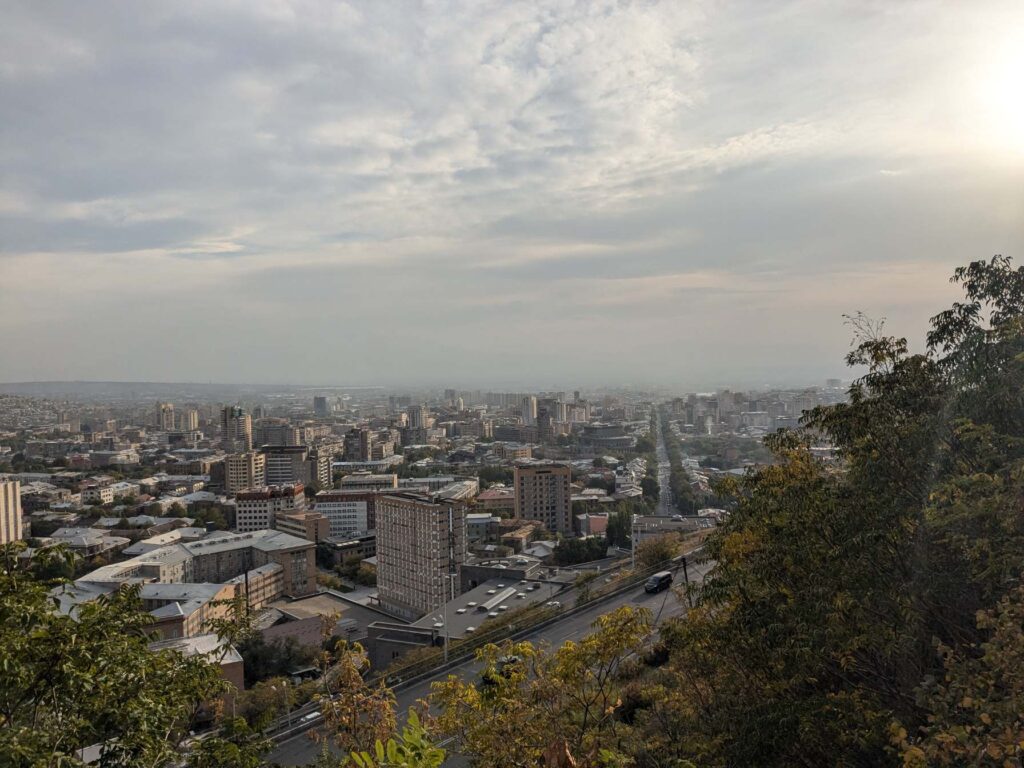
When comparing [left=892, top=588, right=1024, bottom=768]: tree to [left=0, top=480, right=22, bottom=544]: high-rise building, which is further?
[left=0, top=480, right=22, bottom=544]: high-rise building

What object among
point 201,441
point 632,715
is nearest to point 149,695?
point 632,715

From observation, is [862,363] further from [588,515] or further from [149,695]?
[588,515]

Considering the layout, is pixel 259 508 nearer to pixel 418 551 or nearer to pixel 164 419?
pixel 418 551

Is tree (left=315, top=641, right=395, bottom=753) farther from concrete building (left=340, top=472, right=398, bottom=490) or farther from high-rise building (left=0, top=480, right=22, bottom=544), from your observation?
concrete building (left=340, top=472, right=398, bottom=490)

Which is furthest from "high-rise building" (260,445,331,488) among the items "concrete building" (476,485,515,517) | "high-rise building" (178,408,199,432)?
"high-rise building" (178,408,199,432)

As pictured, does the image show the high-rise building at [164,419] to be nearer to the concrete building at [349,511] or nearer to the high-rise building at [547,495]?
the concrete building at [349,511]
